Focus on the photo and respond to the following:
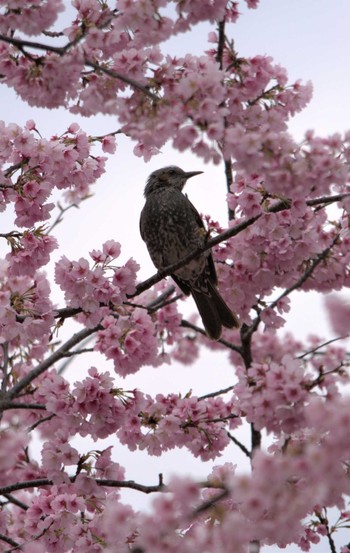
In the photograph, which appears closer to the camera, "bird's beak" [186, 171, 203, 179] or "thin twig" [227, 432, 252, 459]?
"thin twig" [227, 432, 252, 459]

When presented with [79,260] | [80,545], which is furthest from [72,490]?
[79,260]

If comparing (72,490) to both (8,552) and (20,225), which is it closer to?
(8,552)

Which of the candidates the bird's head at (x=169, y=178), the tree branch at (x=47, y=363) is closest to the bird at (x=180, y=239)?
the bird's head at (x=169, y=178)

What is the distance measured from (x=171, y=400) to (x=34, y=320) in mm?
1124

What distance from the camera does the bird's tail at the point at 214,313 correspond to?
541 cm

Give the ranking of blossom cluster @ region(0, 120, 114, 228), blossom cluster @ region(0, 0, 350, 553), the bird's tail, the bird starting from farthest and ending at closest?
1. the bird
2. the bird's tail
3. blossom cluster @ region(0, 120, 114, 228)
4. blossom cluster @ region(0, 0, 350, 553)

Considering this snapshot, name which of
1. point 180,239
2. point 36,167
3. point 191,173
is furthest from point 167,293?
point 36,167

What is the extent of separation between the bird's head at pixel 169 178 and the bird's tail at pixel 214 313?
3.82 ft

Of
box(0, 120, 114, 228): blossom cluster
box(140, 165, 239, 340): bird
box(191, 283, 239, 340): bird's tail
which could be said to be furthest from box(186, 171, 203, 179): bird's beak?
box(0, 120, 114, 228): blossom cluster

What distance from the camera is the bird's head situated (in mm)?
6277

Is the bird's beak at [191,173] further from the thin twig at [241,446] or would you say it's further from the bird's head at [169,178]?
the thin twig at [241,446]

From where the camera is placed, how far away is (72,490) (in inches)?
158

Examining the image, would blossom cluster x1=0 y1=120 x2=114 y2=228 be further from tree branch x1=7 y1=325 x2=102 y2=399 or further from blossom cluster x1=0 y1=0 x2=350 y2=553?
tree branch x1=7 y1=325 x2=102 y2=399

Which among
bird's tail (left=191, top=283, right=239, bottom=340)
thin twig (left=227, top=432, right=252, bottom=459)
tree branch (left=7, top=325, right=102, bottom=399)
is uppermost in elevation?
bird's tail (left=191, top=283, right=239, bottom=340)
